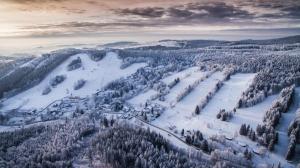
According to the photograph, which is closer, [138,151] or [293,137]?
[138,151]

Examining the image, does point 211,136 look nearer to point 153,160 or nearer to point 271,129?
point 271,129

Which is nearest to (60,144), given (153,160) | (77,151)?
(77,151)

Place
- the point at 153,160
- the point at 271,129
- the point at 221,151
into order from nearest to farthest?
the point at 153,160 → the point at 221,151 → the point at 271,129

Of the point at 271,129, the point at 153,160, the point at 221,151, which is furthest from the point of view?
the point at 271,129

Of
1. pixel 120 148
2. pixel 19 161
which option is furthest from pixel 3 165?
pixel 120 148

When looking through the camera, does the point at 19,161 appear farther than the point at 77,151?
No

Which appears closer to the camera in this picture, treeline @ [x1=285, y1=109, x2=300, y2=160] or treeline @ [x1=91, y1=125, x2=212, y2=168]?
treeline @ [x1=91, y1=125, x2=212, y2=168]

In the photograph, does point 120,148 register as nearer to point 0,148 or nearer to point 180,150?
point 180,150

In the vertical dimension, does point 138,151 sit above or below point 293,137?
below

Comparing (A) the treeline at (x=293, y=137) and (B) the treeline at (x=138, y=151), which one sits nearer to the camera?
(B) the treeline at (x=138, y=151)
